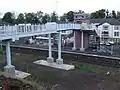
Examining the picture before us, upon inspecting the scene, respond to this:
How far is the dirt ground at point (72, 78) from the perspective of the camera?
51.4 ft

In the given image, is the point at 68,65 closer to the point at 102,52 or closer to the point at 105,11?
the point at 102,52

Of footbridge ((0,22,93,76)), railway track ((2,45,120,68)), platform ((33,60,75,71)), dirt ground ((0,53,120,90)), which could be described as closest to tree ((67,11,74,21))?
footbridge ((0,22,93,76))

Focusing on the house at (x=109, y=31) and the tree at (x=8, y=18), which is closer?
the house at (x=109, y=31)

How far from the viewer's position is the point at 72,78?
17875mm

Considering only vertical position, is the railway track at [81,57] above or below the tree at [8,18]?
below

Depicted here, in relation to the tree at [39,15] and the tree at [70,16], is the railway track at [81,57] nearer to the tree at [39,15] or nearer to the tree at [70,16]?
the tree at [39,15]

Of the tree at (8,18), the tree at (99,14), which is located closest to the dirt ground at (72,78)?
the tree at (8,18)

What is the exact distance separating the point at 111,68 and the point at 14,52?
16.7 m

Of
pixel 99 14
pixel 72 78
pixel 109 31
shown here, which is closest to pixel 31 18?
pixel 99 14

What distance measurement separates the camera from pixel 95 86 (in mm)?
15805

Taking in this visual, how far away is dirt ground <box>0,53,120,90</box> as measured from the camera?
15680mm

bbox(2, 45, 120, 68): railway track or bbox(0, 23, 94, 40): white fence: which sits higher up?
bbox(0, 23, 94, 40): white fence

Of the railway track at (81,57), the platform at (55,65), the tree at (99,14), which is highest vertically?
the tree at (99,14)

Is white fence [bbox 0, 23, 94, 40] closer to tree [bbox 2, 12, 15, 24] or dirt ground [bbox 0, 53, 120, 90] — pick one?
dirt ground [bbox 0, 53, 120, 90]
